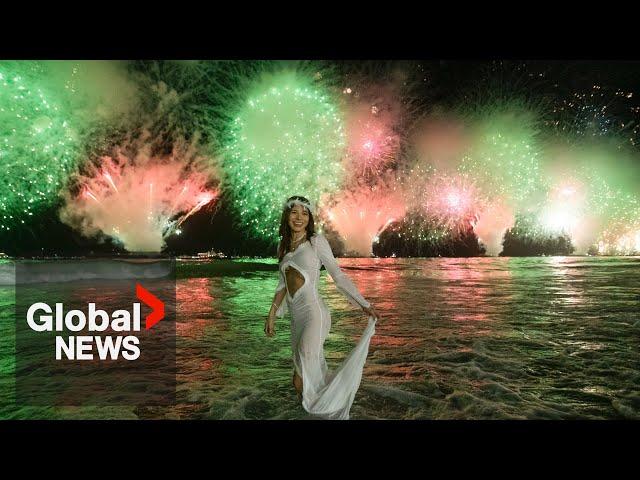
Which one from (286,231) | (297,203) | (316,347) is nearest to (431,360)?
(316,347)

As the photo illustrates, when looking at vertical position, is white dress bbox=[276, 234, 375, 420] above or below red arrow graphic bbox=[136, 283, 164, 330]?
above

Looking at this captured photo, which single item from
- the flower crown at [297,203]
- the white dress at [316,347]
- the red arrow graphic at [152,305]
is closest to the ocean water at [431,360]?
the white dress at [316,347]

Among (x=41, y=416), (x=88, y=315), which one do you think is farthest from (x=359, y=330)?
(x=88, y=315)

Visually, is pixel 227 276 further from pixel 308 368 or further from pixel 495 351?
pixel 308 368

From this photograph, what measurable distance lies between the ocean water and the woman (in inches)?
14.6

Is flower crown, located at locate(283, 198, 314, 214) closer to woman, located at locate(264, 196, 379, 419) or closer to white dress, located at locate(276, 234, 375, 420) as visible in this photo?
woman, located at locate(264, 196, 379, 419)

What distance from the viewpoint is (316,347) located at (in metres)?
4.50

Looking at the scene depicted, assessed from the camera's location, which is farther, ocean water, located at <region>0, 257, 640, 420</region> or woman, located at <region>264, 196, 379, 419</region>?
ocean water, located at <region>0, 257, 640, 420</region>

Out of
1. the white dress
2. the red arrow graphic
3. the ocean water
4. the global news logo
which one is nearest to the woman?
the white dress

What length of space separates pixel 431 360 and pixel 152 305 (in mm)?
9045

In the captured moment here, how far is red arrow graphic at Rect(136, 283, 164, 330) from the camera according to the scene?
10.7 metres

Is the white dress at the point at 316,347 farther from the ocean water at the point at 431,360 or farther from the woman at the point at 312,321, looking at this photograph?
the ocean water at the point at 431,360

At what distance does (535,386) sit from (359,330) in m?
3.97

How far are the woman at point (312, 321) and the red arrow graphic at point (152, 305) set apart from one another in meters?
5.98
